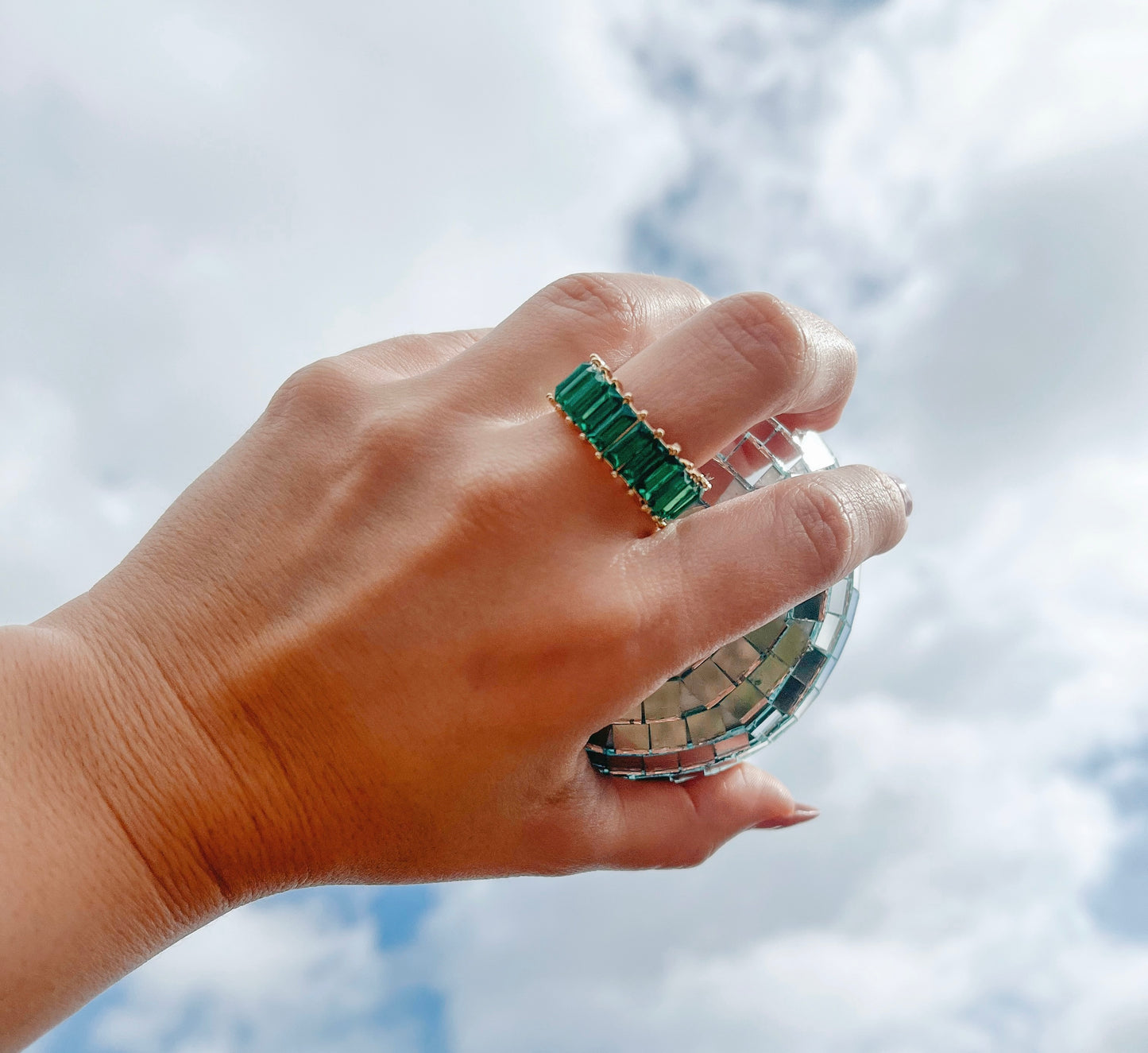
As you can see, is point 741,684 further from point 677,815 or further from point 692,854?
point 692,854

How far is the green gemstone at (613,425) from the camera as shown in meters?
2.51

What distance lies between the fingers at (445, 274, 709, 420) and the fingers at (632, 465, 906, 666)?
0.59 m

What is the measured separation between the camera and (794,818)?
3.62 meters

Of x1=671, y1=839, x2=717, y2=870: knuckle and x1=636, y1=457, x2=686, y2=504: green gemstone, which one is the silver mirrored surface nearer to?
x1=671, y1=839, x2=717, y2=870: knuckle

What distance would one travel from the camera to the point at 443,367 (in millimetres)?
2895

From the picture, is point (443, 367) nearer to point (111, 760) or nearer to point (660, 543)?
point (660, 543)

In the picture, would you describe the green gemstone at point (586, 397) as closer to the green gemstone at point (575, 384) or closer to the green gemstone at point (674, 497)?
the green gemstone at point (575, 384)

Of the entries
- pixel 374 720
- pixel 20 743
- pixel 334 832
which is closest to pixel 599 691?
pixel 374 720

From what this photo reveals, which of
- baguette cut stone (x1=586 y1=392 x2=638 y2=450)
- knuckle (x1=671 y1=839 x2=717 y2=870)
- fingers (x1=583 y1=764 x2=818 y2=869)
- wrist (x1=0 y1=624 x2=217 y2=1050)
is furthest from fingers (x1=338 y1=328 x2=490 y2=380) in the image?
knuckle (x1=671 y1=839 x2=717 y2=870)

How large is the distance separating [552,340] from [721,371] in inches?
22.0

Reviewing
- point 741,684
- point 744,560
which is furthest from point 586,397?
point 741,684

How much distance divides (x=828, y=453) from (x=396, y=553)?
5.71 feet

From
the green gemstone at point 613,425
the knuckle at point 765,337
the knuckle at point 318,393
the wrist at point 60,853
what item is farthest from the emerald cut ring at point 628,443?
the wrist at point 60,853

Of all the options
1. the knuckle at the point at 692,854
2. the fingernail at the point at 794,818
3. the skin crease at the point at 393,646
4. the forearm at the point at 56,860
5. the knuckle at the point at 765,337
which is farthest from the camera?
the fingernail at the point at 794,818
